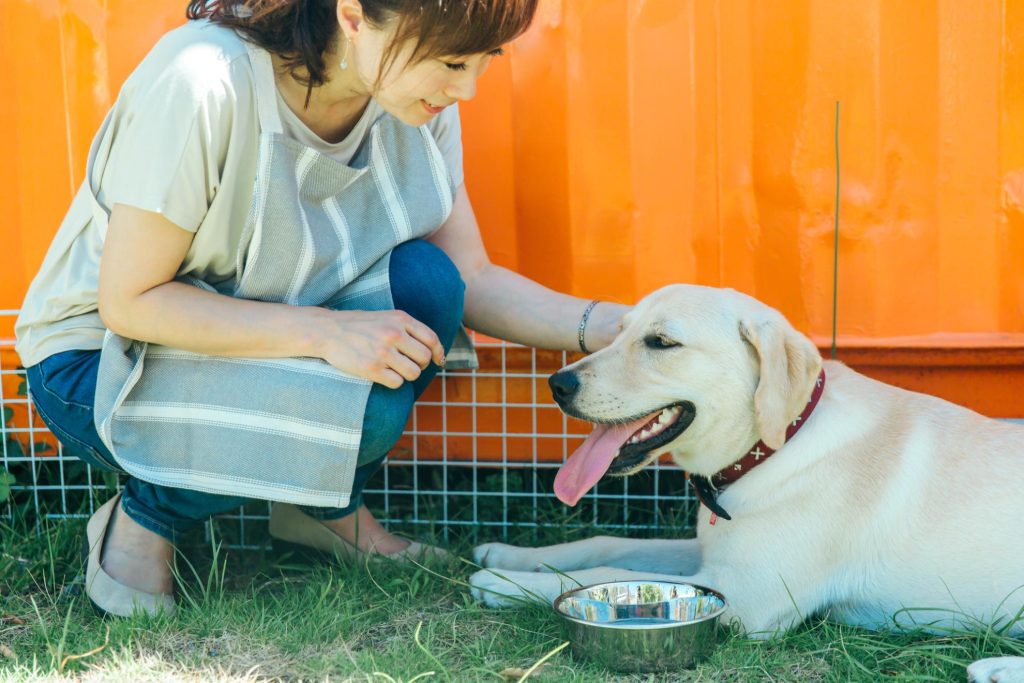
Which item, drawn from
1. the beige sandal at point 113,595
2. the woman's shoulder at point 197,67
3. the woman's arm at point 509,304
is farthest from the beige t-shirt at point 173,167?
the beige sandal at point 113,595

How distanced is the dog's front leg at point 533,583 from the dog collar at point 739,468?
0.18 meters

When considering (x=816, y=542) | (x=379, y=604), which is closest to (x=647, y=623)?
(x=816, y=542)

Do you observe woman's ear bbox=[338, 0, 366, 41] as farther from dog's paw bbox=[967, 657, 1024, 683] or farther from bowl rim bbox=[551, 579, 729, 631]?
dog's paw bbox=[967, 657, 1024, 683]

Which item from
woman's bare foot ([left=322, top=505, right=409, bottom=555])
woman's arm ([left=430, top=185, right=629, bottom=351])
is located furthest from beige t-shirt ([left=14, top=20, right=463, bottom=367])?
woman's bare foot ([left=322, top=505, right=409, bottom=555])

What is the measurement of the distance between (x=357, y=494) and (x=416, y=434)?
46cm

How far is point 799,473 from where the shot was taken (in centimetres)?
270

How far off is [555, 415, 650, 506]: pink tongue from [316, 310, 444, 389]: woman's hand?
441 mm

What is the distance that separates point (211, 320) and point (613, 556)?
4.04 ft

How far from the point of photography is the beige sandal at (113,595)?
274 cm

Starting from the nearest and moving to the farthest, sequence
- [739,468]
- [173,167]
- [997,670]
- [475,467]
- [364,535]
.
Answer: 1. [997,670]
2. [173,167]
3. [739,468]
4. [364,535]
5. [475,467]

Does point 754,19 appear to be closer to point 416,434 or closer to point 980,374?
point 980,374

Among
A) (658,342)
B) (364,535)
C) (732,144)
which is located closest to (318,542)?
(364,535)

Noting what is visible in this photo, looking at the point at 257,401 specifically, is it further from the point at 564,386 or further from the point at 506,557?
the point at 506,557

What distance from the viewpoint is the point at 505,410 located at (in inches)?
138
